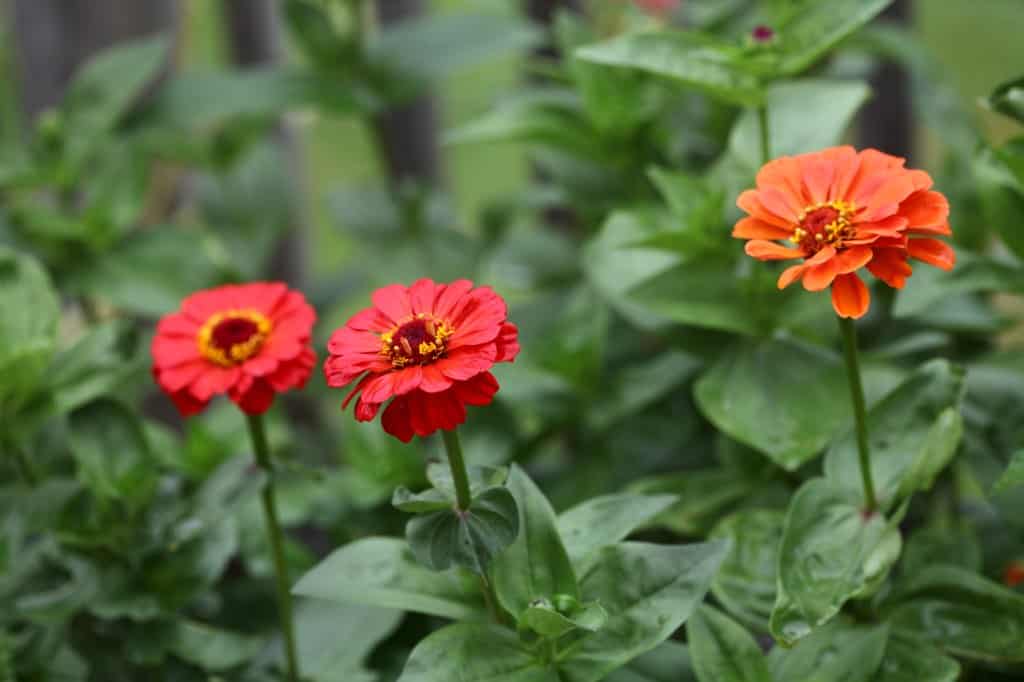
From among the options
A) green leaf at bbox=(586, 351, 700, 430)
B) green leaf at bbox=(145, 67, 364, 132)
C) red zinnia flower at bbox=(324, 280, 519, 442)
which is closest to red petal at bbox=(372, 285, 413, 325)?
red zinnia flower at bbox=(324, 280, 519, 442)

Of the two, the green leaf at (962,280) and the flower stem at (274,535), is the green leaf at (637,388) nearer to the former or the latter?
the green leaf at (962,280)

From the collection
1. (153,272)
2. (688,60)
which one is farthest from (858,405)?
(153,272)

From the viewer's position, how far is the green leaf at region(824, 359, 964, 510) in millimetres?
772

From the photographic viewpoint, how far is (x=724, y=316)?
2.94ft

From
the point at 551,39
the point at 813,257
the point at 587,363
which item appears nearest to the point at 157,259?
the point at 587,363

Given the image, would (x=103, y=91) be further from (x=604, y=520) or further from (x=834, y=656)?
(x=834, y=656)

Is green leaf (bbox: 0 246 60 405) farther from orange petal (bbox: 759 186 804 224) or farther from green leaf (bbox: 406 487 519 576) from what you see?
orange petal (bbox: 759 186 804 224)

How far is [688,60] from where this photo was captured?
2.82 ft

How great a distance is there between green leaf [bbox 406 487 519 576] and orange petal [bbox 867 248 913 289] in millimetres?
222

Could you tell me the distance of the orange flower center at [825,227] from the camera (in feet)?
2.00

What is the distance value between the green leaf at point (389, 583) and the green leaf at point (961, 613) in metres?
0.28

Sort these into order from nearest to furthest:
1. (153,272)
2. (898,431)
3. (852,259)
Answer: (852,259), (898,431), (153,272)

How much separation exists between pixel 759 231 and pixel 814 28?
0.30 meters

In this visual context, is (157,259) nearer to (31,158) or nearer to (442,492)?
(31,158)
